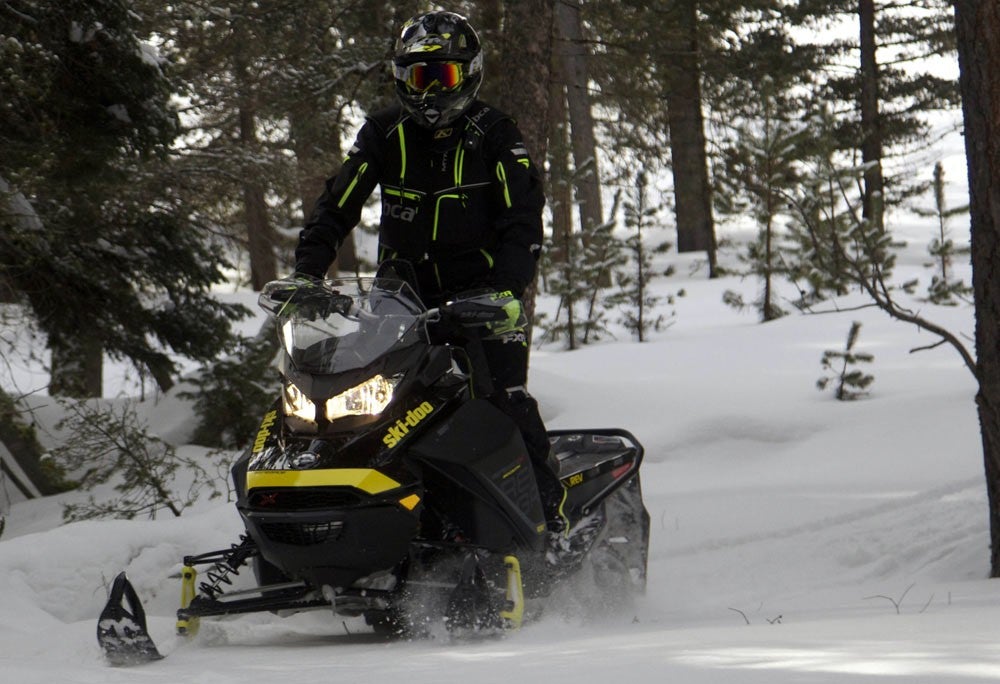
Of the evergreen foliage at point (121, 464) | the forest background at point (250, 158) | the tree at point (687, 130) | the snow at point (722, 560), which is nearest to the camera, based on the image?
the snow at point (722, 560)

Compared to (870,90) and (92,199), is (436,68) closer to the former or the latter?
(92,199)

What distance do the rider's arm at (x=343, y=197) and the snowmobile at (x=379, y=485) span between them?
1.30 feet

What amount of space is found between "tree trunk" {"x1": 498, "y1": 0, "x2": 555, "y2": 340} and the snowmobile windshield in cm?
334

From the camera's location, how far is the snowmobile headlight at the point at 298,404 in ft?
12.3

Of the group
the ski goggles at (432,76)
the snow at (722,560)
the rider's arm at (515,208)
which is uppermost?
the ski goggles at (432,76)

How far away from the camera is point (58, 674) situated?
313 cm

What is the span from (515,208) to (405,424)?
3.65 ft

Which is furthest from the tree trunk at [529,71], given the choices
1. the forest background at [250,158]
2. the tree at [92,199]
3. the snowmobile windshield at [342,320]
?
the snowmobile windshield at [342,320]

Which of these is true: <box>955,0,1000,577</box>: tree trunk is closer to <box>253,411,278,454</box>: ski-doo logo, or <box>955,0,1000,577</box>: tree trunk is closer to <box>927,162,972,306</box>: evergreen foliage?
<box>253,411,278,454</box>: ski-doo logo

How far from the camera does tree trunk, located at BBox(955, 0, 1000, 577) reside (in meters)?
5.07

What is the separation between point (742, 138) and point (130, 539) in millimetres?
9713

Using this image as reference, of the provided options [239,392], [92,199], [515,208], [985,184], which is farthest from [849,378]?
[92,199]

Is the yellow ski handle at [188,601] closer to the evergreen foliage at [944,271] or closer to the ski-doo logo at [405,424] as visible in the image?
the ski-doo logo at [405,424]

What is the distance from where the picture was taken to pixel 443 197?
4523 millimetres
